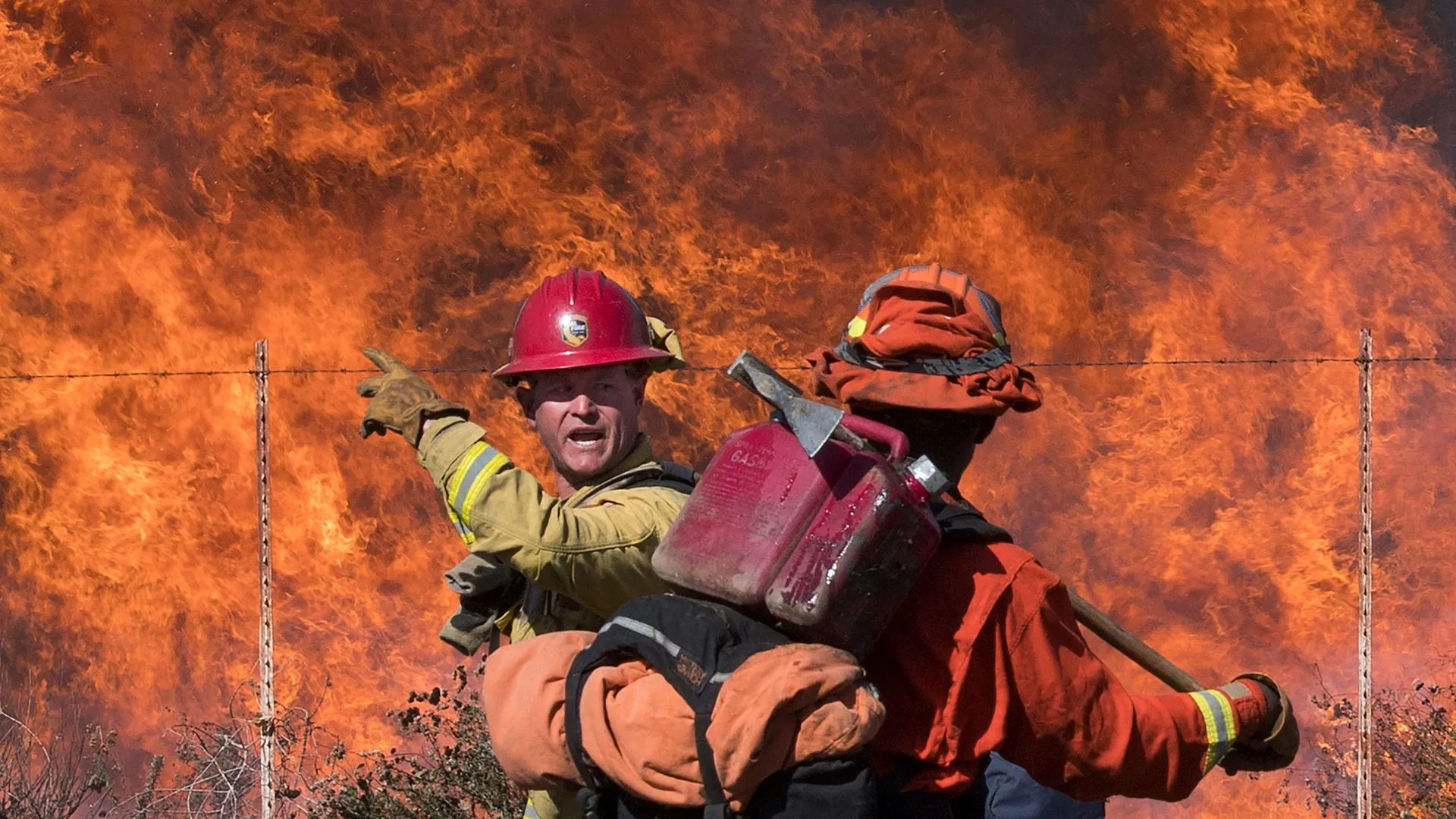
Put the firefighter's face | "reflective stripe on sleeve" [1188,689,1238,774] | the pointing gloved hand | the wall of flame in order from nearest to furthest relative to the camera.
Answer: "reflective stripe on sleeve" [1188,689,1238,774], the pointing gloved hand, the firefighter's face, the wall of flame

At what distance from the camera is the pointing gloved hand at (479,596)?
3.34 m

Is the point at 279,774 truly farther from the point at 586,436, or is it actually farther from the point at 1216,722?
the point at 1216,722

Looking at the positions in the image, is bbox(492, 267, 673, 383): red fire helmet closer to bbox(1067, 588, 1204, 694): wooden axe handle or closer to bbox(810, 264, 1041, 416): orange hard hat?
bbox(810, 264, 1041, 416): orange hard hat

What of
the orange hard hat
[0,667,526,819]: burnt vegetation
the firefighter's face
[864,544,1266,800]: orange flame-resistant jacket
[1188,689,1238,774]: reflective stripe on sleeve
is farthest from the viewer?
[0,667,526,819]: burnt vegetation

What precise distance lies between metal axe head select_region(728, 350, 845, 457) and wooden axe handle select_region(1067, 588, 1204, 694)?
92 cm

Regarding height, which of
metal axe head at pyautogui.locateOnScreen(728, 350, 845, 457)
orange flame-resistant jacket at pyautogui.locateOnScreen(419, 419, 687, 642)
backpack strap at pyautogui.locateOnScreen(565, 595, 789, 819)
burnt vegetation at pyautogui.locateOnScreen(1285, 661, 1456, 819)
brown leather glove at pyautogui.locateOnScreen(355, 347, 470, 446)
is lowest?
burnt vegetation at pyautogui.locateOnScreen(1285, 661, 1456, 819)

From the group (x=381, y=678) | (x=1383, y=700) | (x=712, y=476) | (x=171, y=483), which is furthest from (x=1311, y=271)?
(x=712, y=476)

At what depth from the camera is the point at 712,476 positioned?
2428 millimetres

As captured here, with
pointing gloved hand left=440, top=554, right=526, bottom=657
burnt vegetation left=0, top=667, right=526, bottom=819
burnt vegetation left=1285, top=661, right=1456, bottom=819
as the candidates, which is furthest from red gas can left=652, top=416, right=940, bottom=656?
burnt vegetation left=1285, top=661, right=1456, bottom=819

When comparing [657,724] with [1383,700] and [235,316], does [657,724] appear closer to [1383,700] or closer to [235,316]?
[1383,700]

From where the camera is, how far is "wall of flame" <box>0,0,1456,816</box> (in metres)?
8.40

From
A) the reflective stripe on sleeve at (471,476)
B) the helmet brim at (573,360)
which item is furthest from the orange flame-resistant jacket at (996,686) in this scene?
the helmet brim at (573,360)

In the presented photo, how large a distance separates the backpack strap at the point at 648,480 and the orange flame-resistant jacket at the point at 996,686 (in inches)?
41.0

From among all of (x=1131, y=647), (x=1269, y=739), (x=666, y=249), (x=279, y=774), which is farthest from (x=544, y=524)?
(x=666, y=249)
